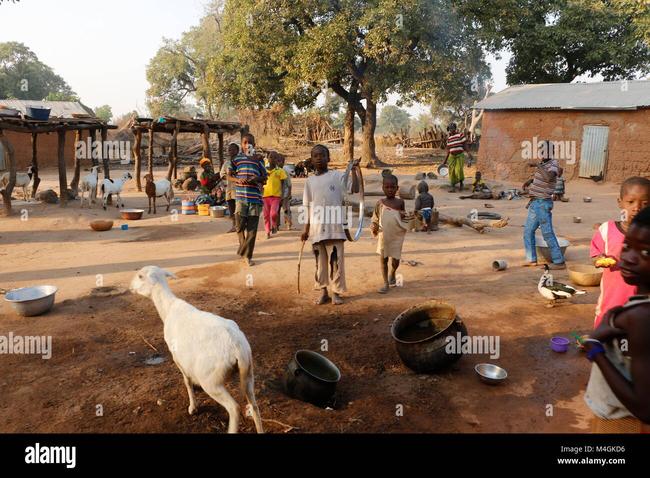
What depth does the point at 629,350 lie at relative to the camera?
5.42 feet

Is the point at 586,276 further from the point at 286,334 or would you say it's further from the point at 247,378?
the point at 247,378

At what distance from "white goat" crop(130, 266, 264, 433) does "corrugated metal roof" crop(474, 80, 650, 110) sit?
17847 millimetres

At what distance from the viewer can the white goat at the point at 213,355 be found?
10.1 ft

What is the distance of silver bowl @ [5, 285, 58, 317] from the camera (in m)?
5.46

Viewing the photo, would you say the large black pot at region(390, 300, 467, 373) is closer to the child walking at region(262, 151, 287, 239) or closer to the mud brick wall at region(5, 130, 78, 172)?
the child walking at region(262, 151, 287, 239)

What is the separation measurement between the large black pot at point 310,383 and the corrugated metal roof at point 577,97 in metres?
17.0

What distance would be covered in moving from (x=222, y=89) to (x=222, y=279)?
17.6 metres

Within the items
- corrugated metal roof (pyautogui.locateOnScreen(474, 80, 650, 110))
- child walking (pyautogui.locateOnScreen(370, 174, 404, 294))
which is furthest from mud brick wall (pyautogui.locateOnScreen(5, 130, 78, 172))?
child walking (pyautogui.locateOnScreen(370, 174, 404, 294))

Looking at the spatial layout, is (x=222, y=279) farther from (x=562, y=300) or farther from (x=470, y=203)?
(x=470, y=203)

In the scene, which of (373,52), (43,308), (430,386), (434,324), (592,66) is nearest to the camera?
(430,386)

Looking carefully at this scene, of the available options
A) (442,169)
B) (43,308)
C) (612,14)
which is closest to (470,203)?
(442,169)

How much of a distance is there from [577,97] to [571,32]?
6.80 meters

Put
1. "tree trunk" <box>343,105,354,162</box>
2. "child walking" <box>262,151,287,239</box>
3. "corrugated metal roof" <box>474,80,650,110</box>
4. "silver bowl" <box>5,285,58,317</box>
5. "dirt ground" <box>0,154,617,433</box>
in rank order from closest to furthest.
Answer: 1. "dirt ground" <box>0,154,617,433</box>
2. "silver bowl" <box>5,285,58,317</box>
3. "child walking" <box>262,151,287,239</box>
4. "corrugated metal roof" <box>474,80,650,110</box>
5. "tree trunk" <box>343,105,354,162</box>
